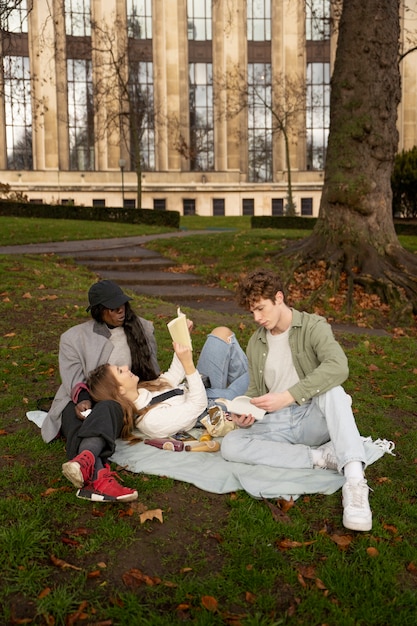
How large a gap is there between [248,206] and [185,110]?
7615 millimetres

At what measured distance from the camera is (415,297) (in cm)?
1217

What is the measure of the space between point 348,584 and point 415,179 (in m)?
27.0

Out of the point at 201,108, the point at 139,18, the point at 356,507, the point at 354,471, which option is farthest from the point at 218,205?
the point at 356,507

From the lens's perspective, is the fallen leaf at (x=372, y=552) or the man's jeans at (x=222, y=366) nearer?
the fallen leaf at (x=372, y=552)

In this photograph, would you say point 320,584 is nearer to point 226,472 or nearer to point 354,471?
point 354,471

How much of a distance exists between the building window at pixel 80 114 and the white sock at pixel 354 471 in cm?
4182

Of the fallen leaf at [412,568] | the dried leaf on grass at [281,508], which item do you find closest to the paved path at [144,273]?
the dried leaf on grass at [281,508]

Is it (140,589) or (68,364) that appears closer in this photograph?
(140,589)

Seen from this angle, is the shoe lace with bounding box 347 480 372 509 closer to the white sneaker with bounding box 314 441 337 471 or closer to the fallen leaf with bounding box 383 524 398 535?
the fallen leaf with bounding box 383 524 398 535

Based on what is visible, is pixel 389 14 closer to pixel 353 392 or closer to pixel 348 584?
pixel 353 392

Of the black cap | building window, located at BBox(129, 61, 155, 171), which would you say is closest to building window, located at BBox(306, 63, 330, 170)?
building window, located at BBox(129, 61, 155, 171)

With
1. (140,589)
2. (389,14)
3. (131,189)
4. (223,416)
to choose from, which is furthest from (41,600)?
(131,189)

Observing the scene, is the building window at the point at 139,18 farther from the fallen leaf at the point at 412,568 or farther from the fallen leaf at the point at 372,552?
the fallen leaf at the point at 412,568

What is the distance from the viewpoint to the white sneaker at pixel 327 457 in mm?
4480
